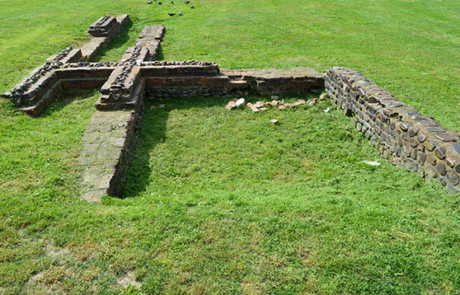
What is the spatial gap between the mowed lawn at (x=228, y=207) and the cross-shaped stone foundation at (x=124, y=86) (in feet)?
0.94

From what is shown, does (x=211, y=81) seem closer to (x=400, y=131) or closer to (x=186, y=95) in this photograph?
(x=186, y=95)

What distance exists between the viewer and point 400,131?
539cm

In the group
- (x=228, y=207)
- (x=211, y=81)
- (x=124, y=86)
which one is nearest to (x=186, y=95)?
(x=211, y=81)

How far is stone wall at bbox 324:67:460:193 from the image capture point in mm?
4422

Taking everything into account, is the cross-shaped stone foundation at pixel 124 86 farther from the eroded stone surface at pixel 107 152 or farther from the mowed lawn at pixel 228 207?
the mowed lawn at pixel 228 207

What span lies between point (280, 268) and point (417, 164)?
3.15m

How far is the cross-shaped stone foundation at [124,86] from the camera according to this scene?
216 inches

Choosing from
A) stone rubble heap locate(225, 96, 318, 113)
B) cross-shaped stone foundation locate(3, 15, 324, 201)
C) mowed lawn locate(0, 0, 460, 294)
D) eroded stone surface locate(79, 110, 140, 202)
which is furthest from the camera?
stone rubble heap locate(225, 96, 318, 113)

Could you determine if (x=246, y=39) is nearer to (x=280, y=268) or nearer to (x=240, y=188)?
(x=240, y=188)

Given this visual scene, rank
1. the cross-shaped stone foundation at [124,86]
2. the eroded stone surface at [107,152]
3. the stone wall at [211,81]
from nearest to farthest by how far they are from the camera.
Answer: the eroded stone surface at [107,152] < the cross-shaped stone foundation at [124,86] < the stone wall at [211,81]

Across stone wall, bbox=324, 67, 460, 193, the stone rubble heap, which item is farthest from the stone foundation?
the stone rubble heap

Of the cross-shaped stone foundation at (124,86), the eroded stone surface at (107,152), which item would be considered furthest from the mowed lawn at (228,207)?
the cross-shaped stone foundation at (124,86)

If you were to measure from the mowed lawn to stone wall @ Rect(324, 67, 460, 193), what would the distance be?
0.23 meters

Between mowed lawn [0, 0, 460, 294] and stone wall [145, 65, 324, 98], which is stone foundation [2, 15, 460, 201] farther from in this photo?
mowed lawn [0, 0, 460, 294]
